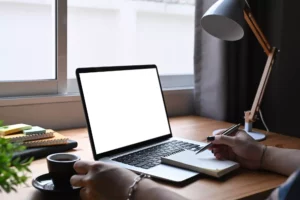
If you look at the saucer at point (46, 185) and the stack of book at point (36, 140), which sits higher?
the stack of book at point (36, 140)

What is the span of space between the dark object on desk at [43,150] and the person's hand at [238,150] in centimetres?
42

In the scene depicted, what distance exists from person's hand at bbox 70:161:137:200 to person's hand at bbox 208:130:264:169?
0.35 metres

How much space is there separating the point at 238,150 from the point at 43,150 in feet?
1.80

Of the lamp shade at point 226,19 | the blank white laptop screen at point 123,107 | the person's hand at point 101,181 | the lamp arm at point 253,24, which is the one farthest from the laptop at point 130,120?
the lamp arm at point 253,24

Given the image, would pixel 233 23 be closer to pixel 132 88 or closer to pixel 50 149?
pixel 132 88

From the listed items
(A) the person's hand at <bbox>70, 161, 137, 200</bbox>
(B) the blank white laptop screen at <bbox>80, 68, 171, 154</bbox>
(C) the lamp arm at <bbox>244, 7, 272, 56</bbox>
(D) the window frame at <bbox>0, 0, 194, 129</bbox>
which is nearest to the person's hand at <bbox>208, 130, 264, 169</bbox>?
(B) the blank white laptop screen at <bbox>80, 68, 171, 154</bbox>

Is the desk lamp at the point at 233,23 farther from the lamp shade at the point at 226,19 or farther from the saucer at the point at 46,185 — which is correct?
the saucer at the point at 46,185

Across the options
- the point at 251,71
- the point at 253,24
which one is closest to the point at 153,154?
the point at 253,24

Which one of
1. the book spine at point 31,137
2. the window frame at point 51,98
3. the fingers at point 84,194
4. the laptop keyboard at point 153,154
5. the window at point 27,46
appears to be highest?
the window at point 27,46

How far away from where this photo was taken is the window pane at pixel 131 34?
1.70m

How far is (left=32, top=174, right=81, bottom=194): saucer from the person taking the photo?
0.91 metres

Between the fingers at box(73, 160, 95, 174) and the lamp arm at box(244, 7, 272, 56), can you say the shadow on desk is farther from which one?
the lamp arm at box(244, 7, 272, 56)

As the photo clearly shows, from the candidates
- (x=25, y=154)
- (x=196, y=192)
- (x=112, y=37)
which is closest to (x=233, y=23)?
(x=112, y=37)

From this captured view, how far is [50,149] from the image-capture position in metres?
1.22
